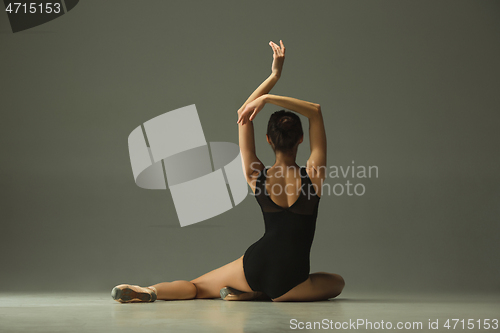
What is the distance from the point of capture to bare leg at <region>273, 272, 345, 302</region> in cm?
235

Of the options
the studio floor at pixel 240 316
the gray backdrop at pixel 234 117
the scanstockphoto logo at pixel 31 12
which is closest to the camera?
the studio floor at pixel 240 316

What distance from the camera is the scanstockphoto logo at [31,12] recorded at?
4309 millimetres

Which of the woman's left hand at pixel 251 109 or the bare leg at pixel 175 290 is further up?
the woman's left hand at pixel 251 109

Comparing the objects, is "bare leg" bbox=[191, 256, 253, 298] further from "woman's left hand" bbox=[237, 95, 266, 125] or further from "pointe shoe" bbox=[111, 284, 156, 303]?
"woman's left hand" bbox=[237, 95, 266, 125]

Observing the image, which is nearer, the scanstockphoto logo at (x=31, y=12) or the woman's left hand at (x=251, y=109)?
the woman's left hand at (x=251, y=109)

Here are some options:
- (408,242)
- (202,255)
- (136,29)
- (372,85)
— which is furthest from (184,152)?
(408,242)

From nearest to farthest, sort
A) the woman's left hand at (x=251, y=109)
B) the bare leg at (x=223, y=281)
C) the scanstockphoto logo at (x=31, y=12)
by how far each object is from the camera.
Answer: the woman's left hand at (x=251, y=109)
the bare leg at (x=223, y=281)
the scanstockphoto logo at (x=31, y=12)

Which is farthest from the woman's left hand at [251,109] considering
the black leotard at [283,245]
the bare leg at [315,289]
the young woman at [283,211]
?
the bare leg at [315,289]

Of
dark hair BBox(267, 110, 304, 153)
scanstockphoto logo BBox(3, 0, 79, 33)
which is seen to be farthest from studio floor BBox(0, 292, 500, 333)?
scanstockphoto logo BBox(3, 0, 79, 33)

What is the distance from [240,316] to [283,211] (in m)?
0.58

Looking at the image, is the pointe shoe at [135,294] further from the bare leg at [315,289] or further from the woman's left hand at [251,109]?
the woman's left hand at [251,109]

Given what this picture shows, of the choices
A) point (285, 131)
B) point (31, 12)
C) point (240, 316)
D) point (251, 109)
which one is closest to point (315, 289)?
point (240, 316)

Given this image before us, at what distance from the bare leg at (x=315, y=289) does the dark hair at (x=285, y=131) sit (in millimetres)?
609

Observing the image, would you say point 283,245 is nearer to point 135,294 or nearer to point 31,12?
point 135,294
